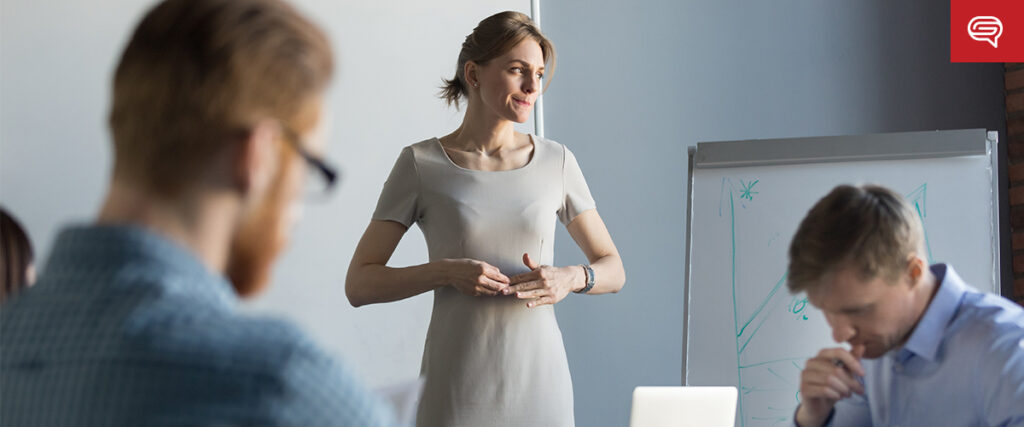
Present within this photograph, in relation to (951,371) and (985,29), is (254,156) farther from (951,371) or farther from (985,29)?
(985,29)

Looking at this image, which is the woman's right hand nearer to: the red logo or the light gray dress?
the light gray dress

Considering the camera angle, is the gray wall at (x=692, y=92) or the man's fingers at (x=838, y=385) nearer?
the man's fingers at (x=838, y=385)

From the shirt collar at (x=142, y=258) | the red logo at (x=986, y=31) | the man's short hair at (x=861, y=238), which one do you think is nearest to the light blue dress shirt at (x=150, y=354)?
the shirt collar at (x=142, y=258)

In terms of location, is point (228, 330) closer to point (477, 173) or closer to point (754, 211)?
point (477, 173)

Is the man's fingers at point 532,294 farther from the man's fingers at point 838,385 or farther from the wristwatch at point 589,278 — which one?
the man's fingers at point 838,385

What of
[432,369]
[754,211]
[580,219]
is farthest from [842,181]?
[432,369]

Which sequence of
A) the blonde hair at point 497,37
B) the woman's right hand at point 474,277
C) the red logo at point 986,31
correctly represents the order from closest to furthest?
the woman's right hand at point 474,277
the blonde hair at point 497,37
the red logo at point 986,31

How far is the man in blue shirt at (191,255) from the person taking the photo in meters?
0.54

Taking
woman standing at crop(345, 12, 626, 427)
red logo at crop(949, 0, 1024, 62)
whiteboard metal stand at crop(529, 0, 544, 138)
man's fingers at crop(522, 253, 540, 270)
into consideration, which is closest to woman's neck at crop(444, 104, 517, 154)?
woman standing at crop(345, 12, 626, 427)

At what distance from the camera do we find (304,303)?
255 cm

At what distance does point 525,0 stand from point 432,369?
157 cm

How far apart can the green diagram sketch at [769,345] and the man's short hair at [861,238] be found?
72cm

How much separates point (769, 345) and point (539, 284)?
0.60 metres

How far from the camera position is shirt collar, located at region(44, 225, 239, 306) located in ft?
1.91
